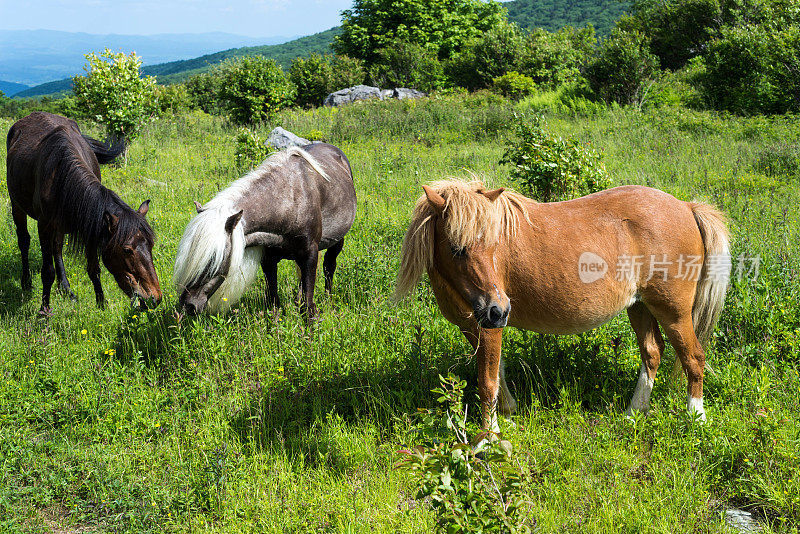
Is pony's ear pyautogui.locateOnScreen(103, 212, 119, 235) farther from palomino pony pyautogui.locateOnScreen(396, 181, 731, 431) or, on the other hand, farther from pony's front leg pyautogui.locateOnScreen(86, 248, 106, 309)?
palomino pony pyautogui.locateOnScreen(396, 181, 731, 431)

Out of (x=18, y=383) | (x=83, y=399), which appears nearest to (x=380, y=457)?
(x=83, y=399)

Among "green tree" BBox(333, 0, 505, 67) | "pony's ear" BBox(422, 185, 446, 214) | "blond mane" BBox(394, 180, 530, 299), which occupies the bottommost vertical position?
"blond mane" BBox(394, 180, 530, 299)

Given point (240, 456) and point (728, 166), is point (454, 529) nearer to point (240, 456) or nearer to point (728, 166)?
point (240, 456)

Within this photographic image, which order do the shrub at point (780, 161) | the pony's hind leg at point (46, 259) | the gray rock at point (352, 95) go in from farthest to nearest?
1. the gray rock at point (352, 95)
2. the shrub at point (780, 161)
3. the pony's hind leg at point (46, 259)

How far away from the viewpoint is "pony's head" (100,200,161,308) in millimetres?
4930

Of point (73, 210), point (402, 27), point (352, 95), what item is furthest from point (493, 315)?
point (402, 27)

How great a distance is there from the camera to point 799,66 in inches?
477

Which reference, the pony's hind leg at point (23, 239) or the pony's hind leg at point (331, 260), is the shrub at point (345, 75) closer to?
the pony's hind leg at point (23, 239)

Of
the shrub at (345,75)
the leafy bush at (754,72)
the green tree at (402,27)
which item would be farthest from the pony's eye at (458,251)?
the green tree at (402,27)

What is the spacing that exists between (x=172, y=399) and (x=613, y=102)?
14.0m

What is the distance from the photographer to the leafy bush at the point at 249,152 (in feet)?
34.8

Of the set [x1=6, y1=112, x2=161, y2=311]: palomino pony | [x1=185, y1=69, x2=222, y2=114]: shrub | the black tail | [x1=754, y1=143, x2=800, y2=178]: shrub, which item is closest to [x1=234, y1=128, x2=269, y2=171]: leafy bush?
the black tail

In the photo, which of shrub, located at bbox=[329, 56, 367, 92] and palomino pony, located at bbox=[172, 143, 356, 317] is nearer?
palomino pony, located at bbox=[172, 143, 356, 317]

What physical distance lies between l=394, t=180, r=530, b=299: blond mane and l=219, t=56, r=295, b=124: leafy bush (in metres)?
14.2
